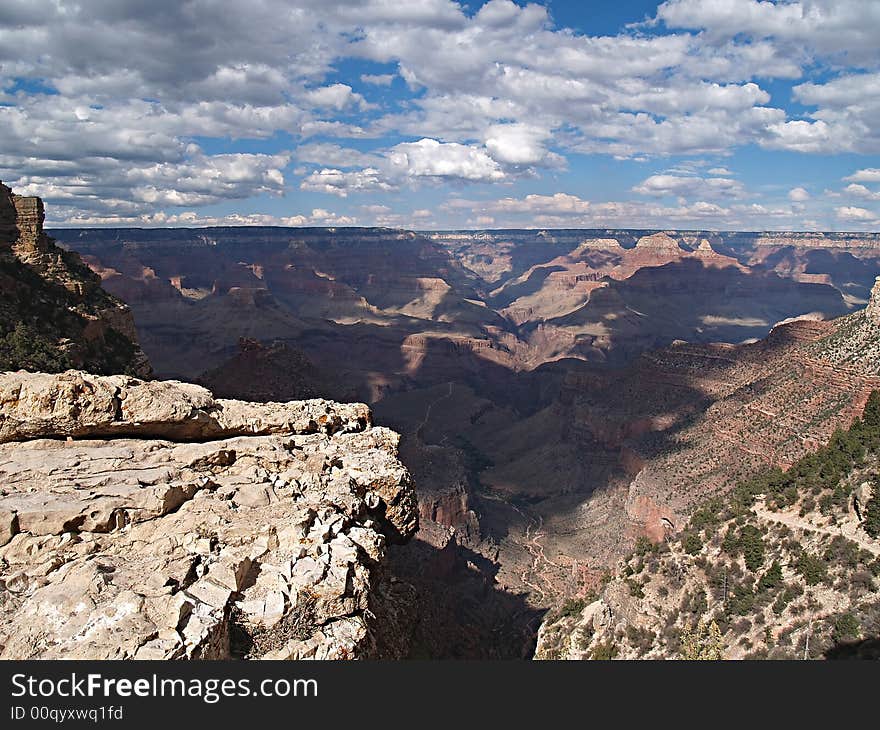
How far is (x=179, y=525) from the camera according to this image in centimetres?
1121

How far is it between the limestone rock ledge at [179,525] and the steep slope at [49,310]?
19.1m

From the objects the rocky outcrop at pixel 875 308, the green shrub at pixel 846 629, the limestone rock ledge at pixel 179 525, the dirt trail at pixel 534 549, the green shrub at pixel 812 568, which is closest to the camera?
the limestone rock ledge at pixel 179 525

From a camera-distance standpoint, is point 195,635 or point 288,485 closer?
point 195,635

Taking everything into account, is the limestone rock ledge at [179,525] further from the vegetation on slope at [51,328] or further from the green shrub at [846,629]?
the green shrub at [846,629]

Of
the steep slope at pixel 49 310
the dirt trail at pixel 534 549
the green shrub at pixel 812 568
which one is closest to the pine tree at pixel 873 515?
the green shrub at pixel 812 568

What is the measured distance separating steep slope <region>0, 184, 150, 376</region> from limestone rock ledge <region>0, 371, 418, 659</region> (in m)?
19.1

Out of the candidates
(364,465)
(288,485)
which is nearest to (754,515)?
(364,465)

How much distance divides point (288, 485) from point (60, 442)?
5.11 meters

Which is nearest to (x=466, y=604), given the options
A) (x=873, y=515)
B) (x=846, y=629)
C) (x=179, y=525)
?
(x=846, y=629)

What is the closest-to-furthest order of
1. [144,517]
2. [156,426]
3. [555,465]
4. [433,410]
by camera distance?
1. [144,517]
2. [156,426]
3. [555,465]
4. [433,410]

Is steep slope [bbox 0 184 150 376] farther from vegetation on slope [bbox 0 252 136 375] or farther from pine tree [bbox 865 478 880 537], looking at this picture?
pine tree [bbox 865 478 880 537]

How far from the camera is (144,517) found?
37.6ft

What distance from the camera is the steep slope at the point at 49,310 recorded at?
31516 millimetres

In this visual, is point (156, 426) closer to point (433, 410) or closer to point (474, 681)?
point (474, 681)
